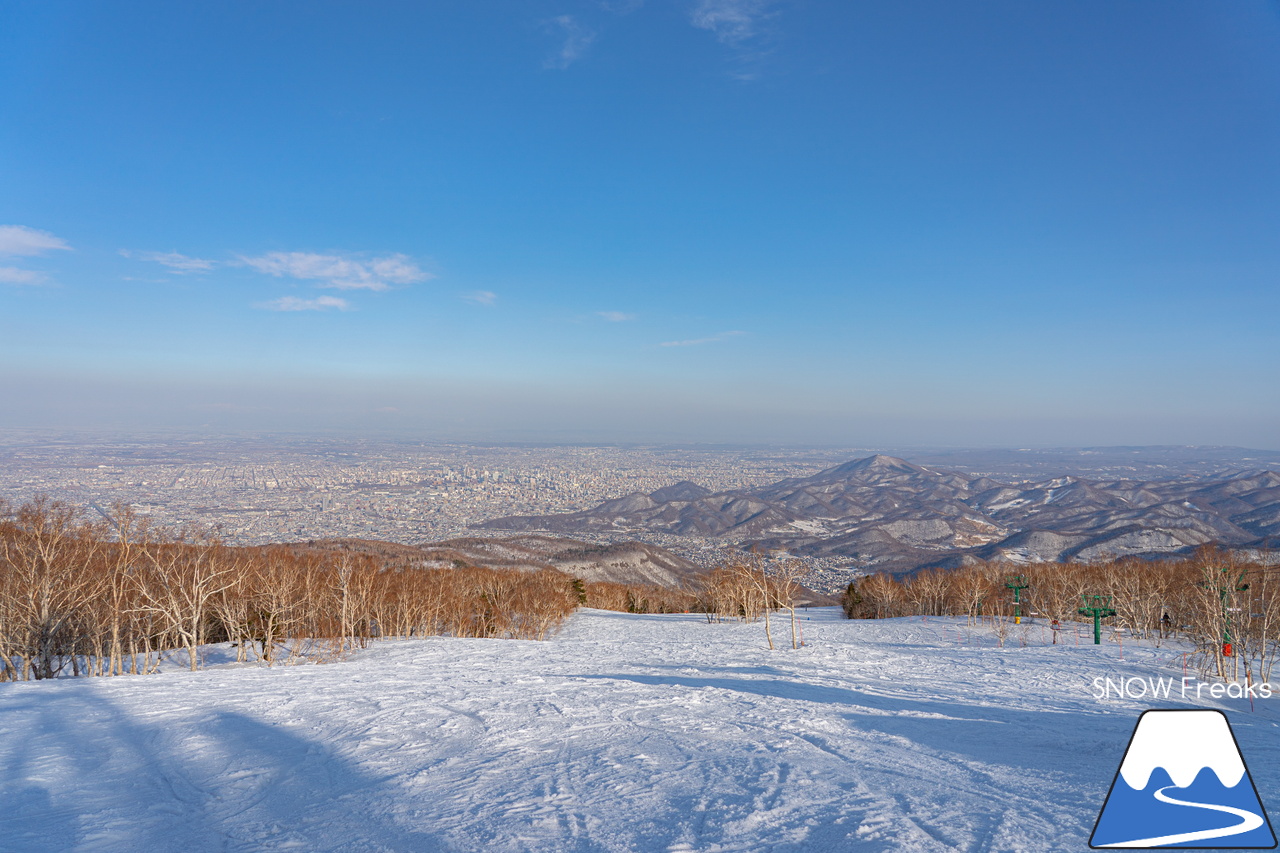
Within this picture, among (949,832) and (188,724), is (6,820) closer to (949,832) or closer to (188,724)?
(188,724)

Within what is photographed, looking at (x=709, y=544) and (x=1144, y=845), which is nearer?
(x=1144, y=845)

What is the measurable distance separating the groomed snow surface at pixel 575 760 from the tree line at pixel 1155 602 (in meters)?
2.06

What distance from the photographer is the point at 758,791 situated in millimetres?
6645

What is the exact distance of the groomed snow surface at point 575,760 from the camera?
5.81m

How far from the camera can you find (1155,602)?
25.6 metres

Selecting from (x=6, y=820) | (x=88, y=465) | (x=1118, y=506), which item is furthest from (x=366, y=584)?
(x=1118, y=506)

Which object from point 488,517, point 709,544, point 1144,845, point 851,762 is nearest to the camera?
point 1144,845

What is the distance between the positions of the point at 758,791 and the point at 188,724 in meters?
10.2

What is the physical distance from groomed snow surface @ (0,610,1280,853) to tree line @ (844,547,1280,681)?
206 centimetres

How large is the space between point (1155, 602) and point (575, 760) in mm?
29964

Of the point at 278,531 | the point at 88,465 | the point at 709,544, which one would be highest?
the point at 88,465

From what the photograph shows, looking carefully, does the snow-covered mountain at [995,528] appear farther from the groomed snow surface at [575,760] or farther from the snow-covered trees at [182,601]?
the groomed snow surface at [575,760]

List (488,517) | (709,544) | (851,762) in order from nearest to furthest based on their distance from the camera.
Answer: (851,762), (709,544), (488,517)

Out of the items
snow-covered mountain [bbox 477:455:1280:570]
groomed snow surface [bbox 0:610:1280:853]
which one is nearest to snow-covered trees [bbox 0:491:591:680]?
groomed snow surface [bbox 0:610:1280:853]
